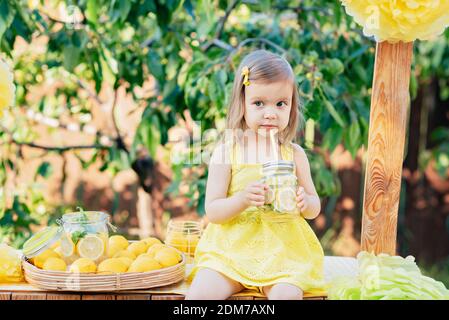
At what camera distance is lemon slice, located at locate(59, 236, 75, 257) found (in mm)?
1607

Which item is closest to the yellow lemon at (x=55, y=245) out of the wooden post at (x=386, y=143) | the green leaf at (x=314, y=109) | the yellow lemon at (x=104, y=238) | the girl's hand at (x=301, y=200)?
the yellow lemon at (x=104, y=238)

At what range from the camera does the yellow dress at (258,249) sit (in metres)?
1.58

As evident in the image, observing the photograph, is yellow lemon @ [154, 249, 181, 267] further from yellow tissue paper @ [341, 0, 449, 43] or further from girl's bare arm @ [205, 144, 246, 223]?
yellow tissue paper @ [341, 0, 449, 43]

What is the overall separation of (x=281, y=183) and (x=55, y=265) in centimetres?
59

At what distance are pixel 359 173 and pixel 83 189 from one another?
186 cm

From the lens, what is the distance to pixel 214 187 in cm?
171

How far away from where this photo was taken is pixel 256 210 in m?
1.69

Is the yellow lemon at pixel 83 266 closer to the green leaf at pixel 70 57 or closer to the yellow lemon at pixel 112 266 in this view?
the yellow lemon at pixel 112 266

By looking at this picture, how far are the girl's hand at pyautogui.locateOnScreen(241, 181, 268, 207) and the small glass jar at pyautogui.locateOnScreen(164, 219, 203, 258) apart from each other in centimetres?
42

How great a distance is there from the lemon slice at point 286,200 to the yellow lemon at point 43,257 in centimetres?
59

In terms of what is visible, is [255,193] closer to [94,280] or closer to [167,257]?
[167,257]
